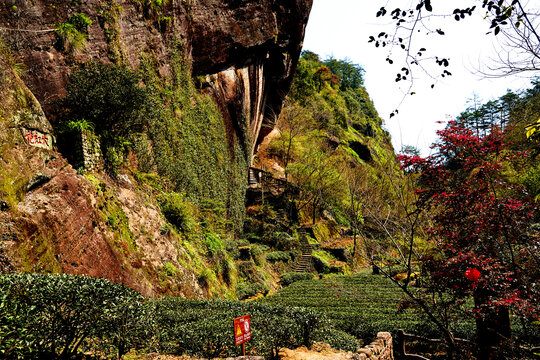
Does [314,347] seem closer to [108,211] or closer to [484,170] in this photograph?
[484,170]

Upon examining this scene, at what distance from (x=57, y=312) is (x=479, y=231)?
19.4ft

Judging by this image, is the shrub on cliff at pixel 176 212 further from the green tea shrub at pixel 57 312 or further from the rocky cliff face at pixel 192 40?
the green tea shrub at pixel 57 312

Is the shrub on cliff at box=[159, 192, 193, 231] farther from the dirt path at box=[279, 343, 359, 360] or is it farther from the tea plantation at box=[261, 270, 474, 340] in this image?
the dirt path at box=[279, 343, 359, 360]

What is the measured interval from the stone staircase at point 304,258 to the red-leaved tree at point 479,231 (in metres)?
18.7

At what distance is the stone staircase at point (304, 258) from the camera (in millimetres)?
23297

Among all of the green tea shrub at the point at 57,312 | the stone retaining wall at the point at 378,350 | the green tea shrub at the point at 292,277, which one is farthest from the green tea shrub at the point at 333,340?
the green tea shrub at the point at 292,277

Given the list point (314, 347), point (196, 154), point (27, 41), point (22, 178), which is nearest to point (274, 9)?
point (196, 154)

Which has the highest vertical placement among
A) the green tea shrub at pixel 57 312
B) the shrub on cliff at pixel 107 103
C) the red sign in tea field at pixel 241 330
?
the shrub on cliff at pixel 107 103

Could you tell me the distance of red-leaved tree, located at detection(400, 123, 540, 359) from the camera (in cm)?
428

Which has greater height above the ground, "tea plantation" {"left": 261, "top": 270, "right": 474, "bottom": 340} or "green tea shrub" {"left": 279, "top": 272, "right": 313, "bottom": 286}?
"green tea shrub" {"left": 279, "top": 272, "right": 313, "bottom": 286}

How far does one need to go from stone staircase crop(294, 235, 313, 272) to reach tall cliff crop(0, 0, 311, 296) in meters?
10.8

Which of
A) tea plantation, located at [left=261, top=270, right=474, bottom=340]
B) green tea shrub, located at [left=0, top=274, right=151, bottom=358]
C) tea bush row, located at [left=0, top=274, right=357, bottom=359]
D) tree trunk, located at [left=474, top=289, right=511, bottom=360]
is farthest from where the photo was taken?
tea plantation, located at [left=261, top=270, right=474, bottom=340]

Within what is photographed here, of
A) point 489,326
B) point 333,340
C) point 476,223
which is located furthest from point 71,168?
point 489,326

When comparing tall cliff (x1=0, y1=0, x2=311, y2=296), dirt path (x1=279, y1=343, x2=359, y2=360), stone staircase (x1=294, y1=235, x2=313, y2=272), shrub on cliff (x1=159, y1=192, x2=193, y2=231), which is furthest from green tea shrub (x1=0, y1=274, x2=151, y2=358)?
stone staircase (x1=294, y1=235, x2=313, y2=272)
